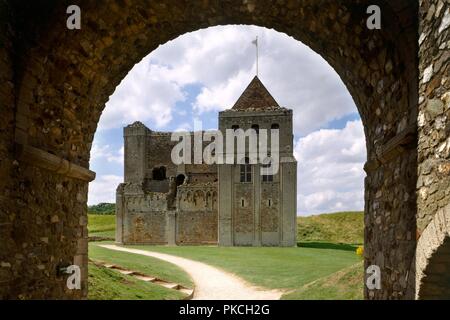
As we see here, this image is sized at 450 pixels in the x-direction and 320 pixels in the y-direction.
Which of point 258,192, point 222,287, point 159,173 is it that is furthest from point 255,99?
point 222,287

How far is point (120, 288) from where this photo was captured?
39.2 feet

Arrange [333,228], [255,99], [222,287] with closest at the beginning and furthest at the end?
A: [222,287] < [255,99] < [333,228]

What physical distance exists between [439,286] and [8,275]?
4.90m

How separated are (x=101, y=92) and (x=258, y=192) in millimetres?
31101

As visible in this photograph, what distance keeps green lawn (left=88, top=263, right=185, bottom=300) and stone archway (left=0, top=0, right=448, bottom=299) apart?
175 inches

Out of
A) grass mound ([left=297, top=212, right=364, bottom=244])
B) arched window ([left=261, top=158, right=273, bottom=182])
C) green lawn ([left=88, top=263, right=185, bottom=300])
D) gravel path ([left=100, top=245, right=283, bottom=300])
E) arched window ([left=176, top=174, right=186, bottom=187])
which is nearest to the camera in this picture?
green lawn ([left=88, top=263, right=185, bottom=300])

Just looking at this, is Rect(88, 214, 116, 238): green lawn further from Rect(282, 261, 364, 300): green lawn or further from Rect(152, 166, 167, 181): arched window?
Rect(282, 261, 364, 300): green lawn

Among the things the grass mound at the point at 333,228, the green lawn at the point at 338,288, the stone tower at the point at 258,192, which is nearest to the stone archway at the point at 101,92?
the green lawn at the point at 338,288

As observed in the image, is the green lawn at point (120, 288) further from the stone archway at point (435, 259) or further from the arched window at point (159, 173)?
the arched window at point (159, 173)

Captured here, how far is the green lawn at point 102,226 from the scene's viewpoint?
4983 cm

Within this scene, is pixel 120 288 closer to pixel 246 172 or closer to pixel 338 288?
pixel 338 288

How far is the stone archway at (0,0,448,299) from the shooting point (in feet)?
15.1

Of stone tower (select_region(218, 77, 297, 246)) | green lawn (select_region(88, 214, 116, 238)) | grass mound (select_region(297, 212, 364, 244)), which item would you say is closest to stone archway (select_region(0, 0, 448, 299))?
stone tower (select_region(218, 77, 297, 246))
